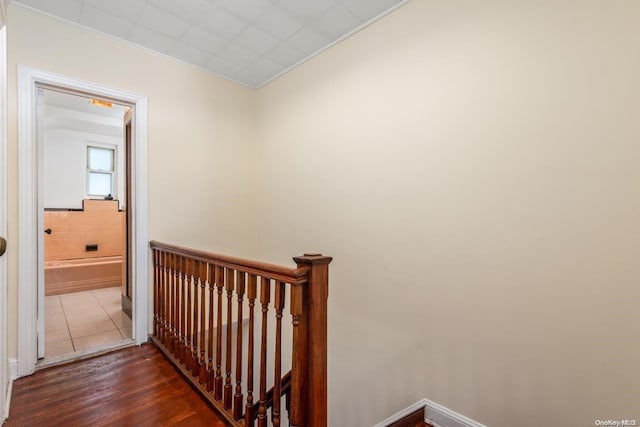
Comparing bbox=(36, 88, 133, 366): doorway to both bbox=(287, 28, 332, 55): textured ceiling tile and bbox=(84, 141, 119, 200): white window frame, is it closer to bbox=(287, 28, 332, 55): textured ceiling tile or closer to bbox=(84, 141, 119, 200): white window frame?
bbox=(84, 141, 119, 200): white window frame

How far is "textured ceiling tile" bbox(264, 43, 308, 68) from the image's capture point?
8.69ft

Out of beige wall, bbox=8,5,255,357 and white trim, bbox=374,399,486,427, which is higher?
beige wall, bbox=8,5,255,357

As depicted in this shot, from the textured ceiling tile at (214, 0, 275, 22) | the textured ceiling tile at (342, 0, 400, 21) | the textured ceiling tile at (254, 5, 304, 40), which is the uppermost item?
the textured ceiling tile at (342, 0, 400, 21)

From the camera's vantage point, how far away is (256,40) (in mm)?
2523

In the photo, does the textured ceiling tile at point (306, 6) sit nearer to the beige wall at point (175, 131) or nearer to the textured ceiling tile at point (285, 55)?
the textured ceiling tile at point (285, 55)

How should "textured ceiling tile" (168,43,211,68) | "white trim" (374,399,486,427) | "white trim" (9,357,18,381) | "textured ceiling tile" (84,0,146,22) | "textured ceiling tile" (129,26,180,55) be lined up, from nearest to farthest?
"white trim" (374,399,486,427) → "white trim" (9,357,18,381) → "textured ceiling tile" (84,0,146,22) → "textured ceiling tile" (129,26,180,55) → "textured ceiling tile" (168,43,211,68)

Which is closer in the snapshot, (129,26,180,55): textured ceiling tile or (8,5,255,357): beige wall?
(8,5,255,357): beige wall

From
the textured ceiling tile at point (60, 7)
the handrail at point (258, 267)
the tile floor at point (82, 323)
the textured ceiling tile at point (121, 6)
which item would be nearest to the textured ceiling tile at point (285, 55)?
the textured ceiling tile at point (121, 6)

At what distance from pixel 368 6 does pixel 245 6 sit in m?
0.90

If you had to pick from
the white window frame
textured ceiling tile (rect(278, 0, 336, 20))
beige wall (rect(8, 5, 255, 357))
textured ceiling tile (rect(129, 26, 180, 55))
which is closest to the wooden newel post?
textured ceiling tile (rect(278, 0, 336, 20))

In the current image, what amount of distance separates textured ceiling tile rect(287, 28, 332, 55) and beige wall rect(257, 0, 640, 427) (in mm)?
116

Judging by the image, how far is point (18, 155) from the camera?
2.01m

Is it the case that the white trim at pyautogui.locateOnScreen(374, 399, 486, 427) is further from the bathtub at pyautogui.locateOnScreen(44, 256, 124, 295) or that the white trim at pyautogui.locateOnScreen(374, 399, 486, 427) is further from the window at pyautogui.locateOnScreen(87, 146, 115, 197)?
the window at pyautogui.locateOnScreen(87, 146, 115, 197)

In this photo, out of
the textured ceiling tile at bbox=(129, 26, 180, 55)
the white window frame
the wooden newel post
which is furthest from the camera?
the white window frame
